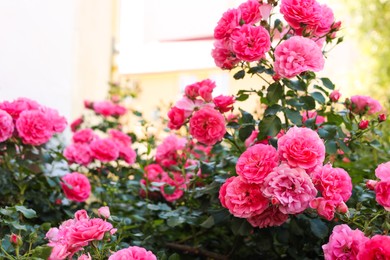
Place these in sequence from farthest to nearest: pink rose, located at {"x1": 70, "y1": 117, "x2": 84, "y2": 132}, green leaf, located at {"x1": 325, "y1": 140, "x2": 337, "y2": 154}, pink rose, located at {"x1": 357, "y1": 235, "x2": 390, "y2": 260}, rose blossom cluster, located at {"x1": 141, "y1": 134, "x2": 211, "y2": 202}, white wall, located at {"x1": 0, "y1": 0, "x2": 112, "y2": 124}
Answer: pink rose, located at {"x1": 70, "y1": 117, "x2": 84, "y2": 132} < white wall, located at {"x1": 0, "y1": 0, "x2": 112, "y2": 124} < rose blossom cluster, located at {"x1": 141, "y1": 134, "x2": 211, "y2": 202} < green leaf, located at {"x1": 325, "y1": 140, "x2": 337, "y2": 154} < pink rose, located at {"x1": 357, "y1": 235, "x2": 390, "y2": 260}

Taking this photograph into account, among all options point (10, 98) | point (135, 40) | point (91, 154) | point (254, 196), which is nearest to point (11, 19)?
point (10, 98)

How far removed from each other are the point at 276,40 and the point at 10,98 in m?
0.91

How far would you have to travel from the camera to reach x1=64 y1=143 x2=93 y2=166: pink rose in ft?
5.71

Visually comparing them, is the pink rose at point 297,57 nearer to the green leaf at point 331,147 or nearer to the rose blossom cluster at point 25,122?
the green leaf at point 331,147

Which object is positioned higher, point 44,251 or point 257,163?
point 257,163

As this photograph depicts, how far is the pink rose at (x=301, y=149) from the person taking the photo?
1.11 metres

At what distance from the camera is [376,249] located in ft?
3.13

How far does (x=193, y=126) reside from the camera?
1365 millimetres

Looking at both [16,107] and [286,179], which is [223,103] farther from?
[16,107]

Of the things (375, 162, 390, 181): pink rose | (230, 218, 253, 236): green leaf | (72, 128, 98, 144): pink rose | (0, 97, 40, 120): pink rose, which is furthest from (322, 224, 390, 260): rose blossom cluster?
(72, 128, 98, 144): pink rose

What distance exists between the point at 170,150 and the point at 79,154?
0.28 meters

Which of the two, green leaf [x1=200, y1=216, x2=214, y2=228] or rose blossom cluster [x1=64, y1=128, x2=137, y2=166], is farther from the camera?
rose blossom cluster [x1=64, y1=128, x2=137, y2=166]

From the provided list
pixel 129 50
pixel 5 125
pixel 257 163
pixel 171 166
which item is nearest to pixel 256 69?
pixel 257 163

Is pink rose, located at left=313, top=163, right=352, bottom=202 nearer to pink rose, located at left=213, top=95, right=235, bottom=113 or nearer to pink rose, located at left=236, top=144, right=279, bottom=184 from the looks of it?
pink rose, located at left=236, top=144, right=279, bottom=184
